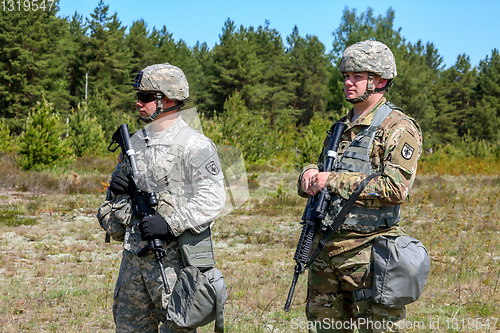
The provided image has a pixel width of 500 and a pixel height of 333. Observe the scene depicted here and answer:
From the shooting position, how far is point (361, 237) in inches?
107

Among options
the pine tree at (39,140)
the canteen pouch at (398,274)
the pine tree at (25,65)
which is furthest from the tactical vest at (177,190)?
the pine tree at (25,65)

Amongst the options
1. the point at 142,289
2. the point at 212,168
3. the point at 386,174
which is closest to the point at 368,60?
the point at 386,174

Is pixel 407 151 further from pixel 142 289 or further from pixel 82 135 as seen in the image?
pixel 82 135

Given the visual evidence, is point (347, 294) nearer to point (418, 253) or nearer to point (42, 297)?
point (418, 253)

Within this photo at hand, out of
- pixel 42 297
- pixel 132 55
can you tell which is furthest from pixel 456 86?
pixel 42 297

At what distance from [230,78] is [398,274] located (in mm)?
40204

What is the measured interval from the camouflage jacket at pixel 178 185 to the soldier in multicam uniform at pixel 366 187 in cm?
60

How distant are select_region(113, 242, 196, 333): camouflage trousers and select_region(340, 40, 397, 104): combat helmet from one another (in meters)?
1.52

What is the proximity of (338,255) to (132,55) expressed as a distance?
1667 inches

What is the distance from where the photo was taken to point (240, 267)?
6.88 metres

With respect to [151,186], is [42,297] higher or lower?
lower

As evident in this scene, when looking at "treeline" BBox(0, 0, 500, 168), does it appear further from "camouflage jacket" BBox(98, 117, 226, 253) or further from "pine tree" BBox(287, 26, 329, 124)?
"camouflage jacket" BBox(98, 117, 226, 253)

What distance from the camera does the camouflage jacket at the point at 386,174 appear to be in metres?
2.57

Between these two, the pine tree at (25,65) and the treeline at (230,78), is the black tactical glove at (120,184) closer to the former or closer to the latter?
the treeline at (230,78)
